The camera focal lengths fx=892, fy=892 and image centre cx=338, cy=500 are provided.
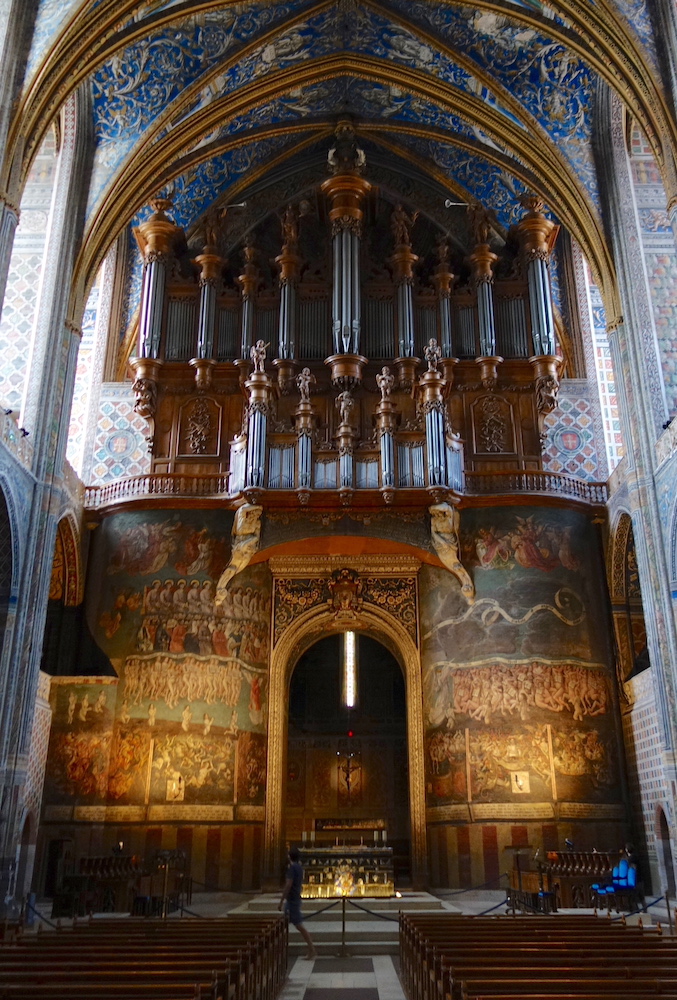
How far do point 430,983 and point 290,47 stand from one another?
21068 millimetres

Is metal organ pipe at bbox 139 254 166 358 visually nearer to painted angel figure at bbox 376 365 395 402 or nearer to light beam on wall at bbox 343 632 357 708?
painted angel figure at bbox 376 365 395 402

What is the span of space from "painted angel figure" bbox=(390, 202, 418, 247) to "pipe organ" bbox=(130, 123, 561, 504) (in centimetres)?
6

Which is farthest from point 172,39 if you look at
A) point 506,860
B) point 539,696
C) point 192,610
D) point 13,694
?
point 506,860

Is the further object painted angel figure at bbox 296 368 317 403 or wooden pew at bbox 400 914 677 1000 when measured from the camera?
painted angel figure at bbox 296 368 317 403

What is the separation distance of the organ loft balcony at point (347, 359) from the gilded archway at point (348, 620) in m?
2.19

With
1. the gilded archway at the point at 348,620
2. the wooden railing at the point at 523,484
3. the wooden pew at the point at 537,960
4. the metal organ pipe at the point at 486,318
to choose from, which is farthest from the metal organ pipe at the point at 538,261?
the wooden pew at the point at 537,960

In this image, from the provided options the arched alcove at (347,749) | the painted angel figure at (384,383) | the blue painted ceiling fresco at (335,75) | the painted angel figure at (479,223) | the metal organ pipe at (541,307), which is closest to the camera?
the blue painted ceiling fresco at (335,75)

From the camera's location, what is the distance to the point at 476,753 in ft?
67.5

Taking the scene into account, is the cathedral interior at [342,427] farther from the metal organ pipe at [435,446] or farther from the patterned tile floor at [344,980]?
the patterned tile floor at [344,980]

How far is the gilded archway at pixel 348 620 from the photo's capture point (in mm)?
21516

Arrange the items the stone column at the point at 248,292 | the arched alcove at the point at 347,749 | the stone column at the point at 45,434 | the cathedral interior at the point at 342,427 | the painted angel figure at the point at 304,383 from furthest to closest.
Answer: the arched alcove at the point at 347,749, the stone column at the point at 248,292, the painted angel figure at the point at 304,383, the cathedral interior at the point at 342,427, the stone column at the point at 45,434

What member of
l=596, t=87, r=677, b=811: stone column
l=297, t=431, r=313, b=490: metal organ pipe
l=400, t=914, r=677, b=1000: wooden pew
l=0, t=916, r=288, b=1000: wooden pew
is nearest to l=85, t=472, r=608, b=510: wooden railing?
l=297, t=431, r=313, b=490: metal organ pipe

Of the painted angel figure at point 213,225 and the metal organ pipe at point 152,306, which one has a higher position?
the painted angel figure at point 213,225

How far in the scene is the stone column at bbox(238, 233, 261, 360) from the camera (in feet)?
77.2
